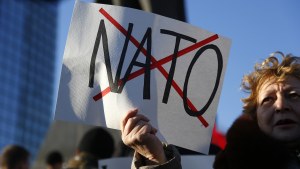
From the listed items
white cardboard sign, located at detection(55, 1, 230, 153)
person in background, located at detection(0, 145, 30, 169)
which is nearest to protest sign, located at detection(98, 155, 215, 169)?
white cardboard sign, located at detection(55, 1, 230, 153)

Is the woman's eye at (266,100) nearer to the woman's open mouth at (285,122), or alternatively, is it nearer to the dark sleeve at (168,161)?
the woman's open mouth at (285,122)

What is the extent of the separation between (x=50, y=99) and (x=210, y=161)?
318 feet

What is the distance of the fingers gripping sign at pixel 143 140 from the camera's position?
1854mm

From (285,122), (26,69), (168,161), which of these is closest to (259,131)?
(285,122)

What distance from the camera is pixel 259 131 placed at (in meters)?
1.84

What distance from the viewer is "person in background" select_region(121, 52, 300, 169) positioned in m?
1.78

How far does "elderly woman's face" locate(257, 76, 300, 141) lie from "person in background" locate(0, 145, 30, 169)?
8.58 ft

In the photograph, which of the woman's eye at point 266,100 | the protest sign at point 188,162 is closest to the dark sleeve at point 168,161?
the woman's eye at point 266,100

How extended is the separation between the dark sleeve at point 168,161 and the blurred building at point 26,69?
86424 mm

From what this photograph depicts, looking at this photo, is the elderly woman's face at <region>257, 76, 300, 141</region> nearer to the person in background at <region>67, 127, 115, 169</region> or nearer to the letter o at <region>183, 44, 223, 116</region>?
the letter o at <region>183, 44, 223, 116</region>

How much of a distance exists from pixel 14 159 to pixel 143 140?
2599mm

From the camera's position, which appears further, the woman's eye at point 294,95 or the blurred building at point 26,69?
the blurred building at point 26,69

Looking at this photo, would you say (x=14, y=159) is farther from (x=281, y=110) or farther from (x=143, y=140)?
(x=281, y=110)

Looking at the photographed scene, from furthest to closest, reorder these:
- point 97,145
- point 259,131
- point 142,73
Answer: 1. point 97,145
2. point 142,73
3. point 259,131
